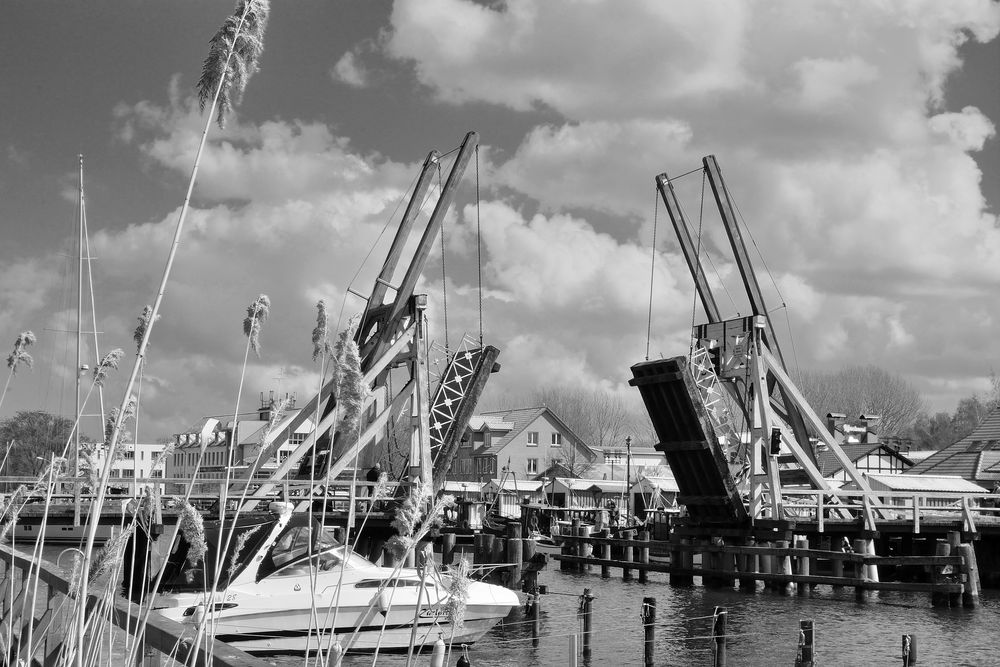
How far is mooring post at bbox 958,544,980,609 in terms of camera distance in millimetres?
21125

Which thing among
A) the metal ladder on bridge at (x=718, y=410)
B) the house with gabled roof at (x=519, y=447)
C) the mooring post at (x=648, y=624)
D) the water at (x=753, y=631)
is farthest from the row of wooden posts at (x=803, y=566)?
the house with gabled roof at (x=519, y=447)

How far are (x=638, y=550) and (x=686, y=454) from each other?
788 cm

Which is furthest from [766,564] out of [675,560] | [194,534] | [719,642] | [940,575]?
[194,534]

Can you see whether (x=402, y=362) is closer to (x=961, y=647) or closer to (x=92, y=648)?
(x=961, y=647)

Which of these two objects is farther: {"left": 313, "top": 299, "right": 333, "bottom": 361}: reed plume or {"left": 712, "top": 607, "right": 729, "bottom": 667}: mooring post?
{"left": 712, "top": 607, "right": 729, "bottom": 667}: mooring post

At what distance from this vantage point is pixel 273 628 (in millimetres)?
13398

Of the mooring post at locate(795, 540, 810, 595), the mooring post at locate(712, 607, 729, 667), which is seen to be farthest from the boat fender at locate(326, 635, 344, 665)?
the mooring post at locate(795, 540, 810, 595)

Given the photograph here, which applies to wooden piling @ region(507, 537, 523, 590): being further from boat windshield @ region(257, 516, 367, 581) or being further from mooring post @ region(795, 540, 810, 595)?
mooring post @ region(795, 540, 810, 595)

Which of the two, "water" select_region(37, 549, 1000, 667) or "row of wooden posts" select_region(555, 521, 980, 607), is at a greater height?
"row of wooden posts" select_region(555, 521, 980, 607)

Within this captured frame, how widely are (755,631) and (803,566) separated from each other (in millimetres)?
5609

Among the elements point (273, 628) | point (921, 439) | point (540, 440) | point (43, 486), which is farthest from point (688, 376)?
point (921, 439)

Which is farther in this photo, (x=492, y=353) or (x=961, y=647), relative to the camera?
(x=492, y=353)

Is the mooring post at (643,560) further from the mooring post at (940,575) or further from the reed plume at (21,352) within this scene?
the reed plume at (21,352)

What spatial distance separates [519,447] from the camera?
78250 mm
